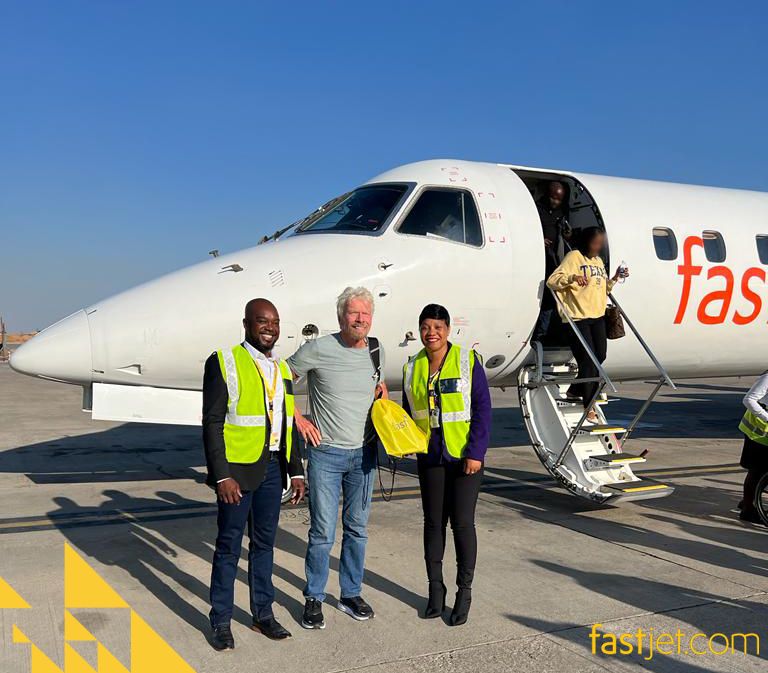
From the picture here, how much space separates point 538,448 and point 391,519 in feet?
6.28

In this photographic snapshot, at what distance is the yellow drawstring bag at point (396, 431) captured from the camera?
476 cm

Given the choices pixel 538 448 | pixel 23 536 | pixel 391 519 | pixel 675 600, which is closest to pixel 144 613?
pixel 23 536

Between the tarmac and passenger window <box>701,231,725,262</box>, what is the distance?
2962mm

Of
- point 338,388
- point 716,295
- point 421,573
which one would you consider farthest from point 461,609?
point 716,295

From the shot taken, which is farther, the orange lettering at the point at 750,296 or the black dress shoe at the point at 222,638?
the orange lettering at the point at 750,296

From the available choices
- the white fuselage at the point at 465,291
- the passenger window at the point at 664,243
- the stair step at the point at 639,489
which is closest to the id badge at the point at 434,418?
the white fuselage at the point at 465,291

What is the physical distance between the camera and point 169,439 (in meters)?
13.6

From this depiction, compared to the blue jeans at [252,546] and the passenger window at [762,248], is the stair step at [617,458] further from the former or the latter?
the blue jeans at [252,546]

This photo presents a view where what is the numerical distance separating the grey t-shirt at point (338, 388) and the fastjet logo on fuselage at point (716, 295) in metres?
5.75

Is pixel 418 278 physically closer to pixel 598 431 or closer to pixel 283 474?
pixel 598 431

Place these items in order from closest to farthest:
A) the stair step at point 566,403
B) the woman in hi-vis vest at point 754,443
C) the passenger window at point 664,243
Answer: the woman in hi-vis vest at point 754,443
the stair step at point 566,403
the passenger window at point 664,243

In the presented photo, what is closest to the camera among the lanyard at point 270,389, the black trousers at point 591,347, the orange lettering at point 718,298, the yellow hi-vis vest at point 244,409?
the yellow hi-vis vest at point 244,409

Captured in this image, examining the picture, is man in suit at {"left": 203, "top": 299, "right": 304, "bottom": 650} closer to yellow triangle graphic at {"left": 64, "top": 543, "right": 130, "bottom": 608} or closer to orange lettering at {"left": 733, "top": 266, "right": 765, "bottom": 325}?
yellow triangle graphic at {"left": 64, "top": 543, "right": 130, "bottom": 608}

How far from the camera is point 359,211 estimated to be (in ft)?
26.1
